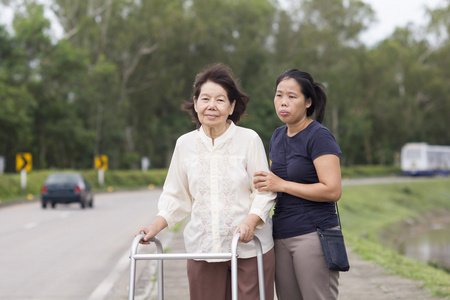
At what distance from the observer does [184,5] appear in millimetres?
59062

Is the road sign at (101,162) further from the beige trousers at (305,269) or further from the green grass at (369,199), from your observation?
the beige trousers at (305,269)

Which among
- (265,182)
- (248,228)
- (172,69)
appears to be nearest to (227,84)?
(265,182)

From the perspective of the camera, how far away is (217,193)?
3510 millimetres

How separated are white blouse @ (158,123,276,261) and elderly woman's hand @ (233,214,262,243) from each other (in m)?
0.04

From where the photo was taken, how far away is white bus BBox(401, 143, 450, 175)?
6719 centimetres

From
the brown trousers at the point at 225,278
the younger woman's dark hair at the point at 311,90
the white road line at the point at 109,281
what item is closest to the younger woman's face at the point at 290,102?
the younger woman's dark hair at the point at 311,90

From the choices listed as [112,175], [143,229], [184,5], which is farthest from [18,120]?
[143,229]

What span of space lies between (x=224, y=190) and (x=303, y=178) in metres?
0.41

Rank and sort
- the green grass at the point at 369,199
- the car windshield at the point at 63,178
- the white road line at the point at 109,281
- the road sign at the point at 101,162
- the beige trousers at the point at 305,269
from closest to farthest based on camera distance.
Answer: the beige trousers at the point at 305,269
the white road line at the point at 109,281
the green grass at the point at 369,199
the car windshield at the point at 63,178
the road sign at the point at 101,162

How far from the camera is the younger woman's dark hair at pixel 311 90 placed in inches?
147

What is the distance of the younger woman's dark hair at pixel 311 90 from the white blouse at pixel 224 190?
15.8 inches

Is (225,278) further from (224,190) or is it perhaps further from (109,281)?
(109,281)

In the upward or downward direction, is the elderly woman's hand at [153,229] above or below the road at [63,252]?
above

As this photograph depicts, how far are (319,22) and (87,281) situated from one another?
58.6 m
